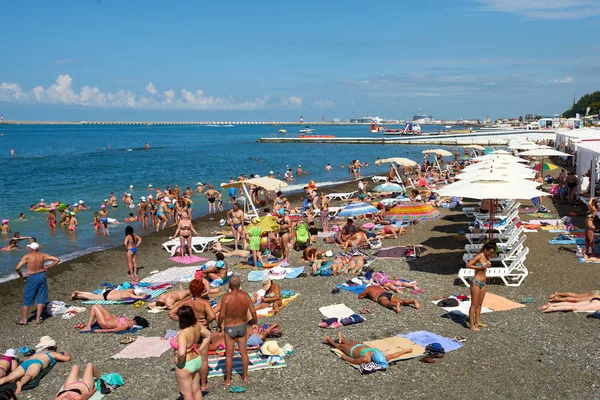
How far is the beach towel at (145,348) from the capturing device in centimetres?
787

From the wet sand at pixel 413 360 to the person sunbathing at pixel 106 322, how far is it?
0.20m

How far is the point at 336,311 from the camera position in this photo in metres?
9.17

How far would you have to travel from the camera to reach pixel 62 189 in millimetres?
34562

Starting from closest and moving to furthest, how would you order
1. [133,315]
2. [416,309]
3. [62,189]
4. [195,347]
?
[195,347] → [416,309] → [133,315] → [62,189]

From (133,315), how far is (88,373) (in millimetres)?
3112

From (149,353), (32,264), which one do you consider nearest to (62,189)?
(32,264)

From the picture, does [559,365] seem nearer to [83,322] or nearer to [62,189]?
[83,322]

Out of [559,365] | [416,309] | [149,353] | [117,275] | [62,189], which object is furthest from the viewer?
[62,189]

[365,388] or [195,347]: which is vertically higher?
[195,347]

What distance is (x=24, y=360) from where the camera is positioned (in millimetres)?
7934

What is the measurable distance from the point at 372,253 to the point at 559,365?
6964mm

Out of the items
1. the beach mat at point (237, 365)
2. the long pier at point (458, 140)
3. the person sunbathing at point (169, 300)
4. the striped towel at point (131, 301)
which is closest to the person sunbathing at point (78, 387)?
the beach mat at point (237, 365)

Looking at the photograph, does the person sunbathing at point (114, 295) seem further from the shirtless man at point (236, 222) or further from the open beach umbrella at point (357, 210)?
the open beach umbrella at point (357, 210)

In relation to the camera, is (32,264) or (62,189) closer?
(32,264)
